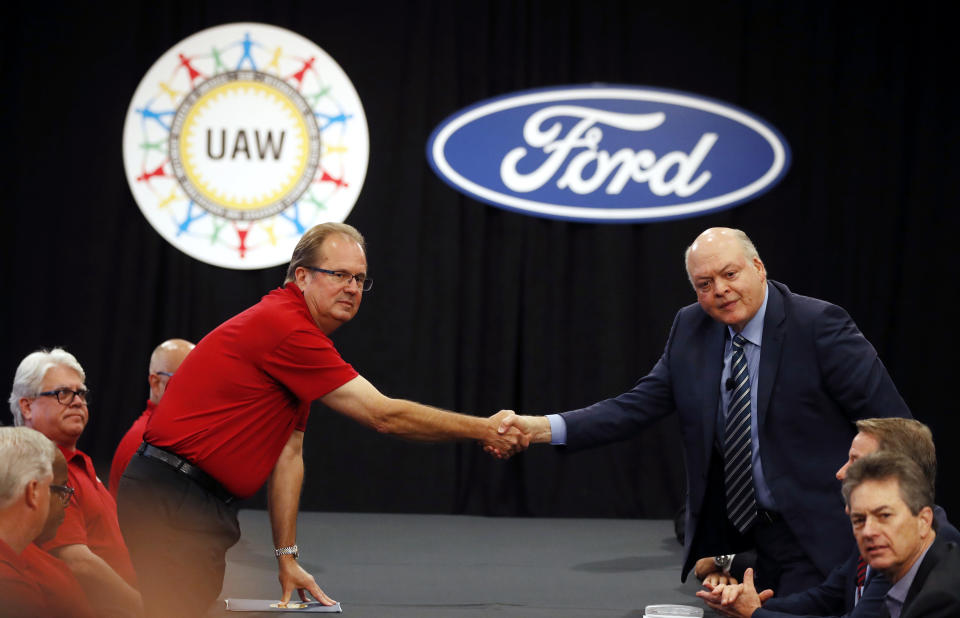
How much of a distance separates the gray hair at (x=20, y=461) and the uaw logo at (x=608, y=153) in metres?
4.48

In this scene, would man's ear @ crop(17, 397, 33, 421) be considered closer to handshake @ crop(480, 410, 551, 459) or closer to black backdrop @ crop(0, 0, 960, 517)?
handshake @ crop(480, 410, 551, 459)

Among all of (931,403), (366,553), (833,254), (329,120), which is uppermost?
(329,120)

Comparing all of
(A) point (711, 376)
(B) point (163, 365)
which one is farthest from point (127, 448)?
(A) point (711, 376)

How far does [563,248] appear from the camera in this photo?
Answer: 6.66m

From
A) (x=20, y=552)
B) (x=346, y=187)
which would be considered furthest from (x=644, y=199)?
(x=20, y=552)

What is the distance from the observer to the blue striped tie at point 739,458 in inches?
136

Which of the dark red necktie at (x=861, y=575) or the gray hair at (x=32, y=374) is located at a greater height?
the gray hair at (x=32, y=374)

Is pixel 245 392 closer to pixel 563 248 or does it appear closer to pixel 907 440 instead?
pixel 907 440

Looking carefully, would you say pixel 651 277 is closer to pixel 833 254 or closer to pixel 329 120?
pixel 833 254

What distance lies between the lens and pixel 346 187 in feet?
21.9

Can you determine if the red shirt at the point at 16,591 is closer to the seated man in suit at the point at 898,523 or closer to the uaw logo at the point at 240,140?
the seated man in suit at the point at 898,523

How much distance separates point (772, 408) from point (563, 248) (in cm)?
335

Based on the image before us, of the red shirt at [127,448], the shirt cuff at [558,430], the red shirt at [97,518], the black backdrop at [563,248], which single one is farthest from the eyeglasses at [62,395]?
the black backdrop at [563,248]

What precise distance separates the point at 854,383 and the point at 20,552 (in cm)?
241
